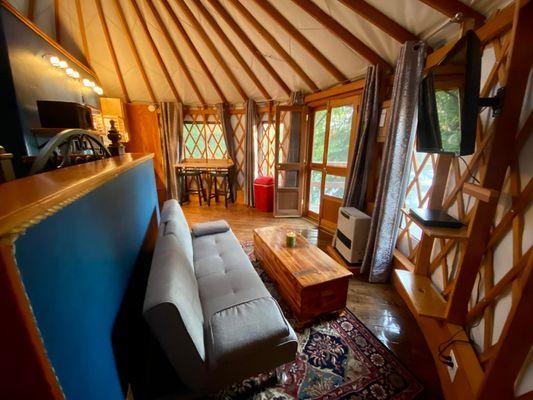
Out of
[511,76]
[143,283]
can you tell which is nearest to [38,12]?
[143,283]

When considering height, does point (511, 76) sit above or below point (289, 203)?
above

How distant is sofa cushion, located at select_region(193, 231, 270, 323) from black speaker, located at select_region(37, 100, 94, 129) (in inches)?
74.9

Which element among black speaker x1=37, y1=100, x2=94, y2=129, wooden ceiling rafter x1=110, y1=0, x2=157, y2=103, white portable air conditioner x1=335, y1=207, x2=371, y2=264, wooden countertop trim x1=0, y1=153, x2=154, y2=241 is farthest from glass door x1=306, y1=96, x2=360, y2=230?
black speaker x1=37, y1=100, x2=94, y2=129

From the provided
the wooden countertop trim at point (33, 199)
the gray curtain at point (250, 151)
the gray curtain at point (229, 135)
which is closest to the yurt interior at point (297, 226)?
the wooden countertop trim at point (33, 199)

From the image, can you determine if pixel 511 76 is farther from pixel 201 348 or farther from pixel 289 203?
pixel 289 203

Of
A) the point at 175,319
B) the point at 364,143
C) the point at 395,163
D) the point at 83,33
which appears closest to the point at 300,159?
the point at 364,143

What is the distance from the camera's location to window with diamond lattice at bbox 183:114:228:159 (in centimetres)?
468

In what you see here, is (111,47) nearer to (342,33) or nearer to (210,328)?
(342,33)

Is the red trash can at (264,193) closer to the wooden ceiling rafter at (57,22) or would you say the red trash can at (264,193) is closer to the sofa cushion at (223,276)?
the sofa cushion at (223,276)

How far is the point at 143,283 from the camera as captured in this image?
133cm

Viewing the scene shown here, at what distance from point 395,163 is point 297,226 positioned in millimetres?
1836

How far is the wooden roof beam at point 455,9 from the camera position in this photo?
130 cm

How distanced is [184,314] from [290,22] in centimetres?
271

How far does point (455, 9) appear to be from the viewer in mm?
1321
